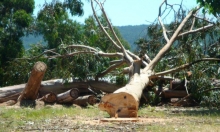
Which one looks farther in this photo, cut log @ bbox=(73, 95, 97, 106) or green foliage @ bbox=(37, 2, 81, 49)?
green foliage @ bbox=(37, 2, 81, 49)

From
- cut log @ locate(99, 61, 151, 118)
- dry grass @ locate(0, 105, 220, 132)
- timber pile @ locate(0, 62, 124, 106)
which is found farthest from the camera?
timber pile @ locate(0, 62, 124, 106)

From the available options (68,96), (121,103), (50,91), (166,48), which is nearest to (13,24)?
(50,91)

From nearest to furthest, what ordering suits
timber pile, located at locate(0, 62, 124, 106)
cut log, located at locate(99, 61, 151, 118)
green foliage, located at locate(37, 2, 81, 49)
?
1. cut log, located at locate(99, 61, 151, 118)
2. timber pile, located at locate(0, 62, 124, 106)
3. green foliage, located at locate(37, 2, 81, 49)

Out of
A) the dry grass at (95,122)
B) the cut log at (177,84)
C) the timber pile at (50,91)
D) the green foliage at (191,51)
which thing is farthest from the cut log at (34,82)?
the cut log at (177,84)

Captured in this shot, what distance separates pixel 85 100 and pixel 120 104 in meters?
4.19

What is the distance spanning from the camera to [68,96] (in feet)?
52.1

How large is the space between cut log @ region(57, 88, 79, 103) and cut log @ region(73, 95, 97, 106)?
5.5 inches

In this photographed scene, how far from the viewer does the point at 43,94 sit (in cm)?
1659

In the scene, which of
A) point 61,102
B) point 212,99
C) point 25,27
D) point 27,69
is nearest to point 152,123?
point 212,99

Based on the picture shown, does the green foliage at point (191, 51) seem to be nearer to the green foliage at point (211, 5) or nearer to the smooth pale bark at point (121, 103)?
the smooth pale bark at point (121, 103)

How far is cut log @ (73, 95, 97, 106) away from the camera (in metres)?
15.7

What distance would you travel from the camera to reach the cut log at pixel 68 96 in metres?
15.9

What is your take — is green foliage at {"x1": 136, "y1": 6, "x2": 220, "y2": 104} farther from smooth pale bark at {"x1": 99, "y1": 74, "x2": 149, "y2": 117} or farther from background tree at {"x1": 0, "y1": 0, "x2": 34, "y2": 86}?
background tree at {"x1": 0, "y1": 0, "x2": 34, "y2": 86}

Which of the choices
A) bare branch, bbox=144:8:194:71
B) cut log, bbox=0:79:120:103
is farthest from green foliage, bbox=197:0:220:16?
cut log, bbox=0:79:120:103
